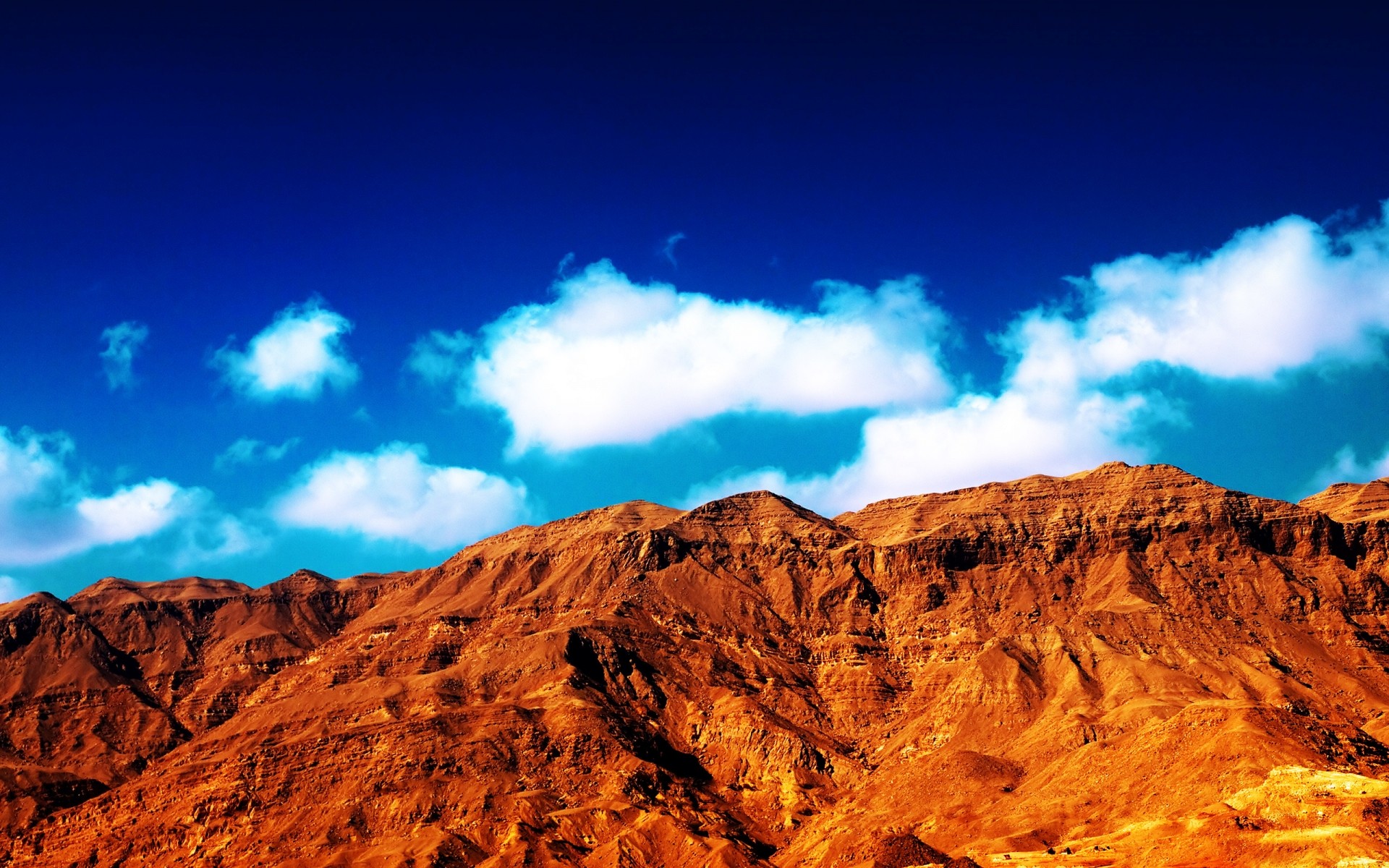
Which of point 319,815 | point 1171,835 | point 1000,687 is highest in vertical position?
point 1000,687

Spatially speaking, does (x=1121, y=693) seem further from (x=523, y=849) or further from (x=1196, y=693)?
(x=523, y=849)

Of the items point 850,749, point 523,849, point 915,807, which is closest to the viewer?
point 523,849

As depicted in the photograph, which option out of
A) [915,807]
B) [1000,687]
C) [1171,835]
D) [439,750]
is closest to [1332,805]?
[1171,835]

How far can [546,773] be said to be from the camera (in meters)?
181

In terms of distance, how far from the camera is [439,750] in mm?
183375

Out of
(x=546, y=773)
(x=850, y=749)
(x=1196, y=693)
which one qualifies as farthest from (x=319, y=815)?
(x=1196, y=693)

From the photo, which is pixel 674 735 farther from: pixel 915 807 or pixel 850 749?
Result: pixel 915 807

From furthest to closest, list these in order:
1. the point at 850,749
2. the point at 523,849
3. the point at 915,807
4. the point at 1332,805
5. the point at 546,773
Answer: the point at 850,749
the point at 546,773
the point at 915,807
the point at 523,849
the point at 1332,805

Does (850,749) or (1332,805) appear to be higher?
(850,749)

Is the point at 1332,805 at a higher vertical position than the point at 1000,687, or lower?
lower

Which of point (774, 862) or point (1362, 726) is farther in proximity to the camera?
point (1362, 726)

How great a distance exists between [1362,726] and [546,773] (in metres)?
99.0

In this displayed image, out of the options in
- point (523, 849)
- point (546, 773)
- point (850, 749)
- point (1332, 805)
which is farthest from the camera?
point (850, 749)

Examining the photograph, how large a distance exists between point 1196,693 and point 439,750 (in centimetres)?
9340
